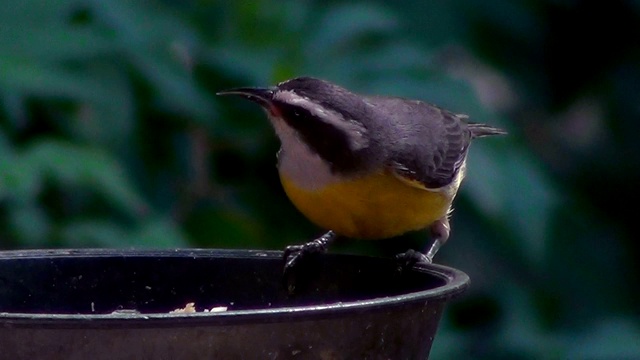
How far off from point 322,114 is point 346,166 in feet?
0.87

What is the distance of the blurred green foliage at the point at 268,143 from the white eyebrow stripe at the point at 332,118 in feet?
3.74

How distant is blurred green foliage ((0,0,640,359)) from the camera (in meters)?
5.53

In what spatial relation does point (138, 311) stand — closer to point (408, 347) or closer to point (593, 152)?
point (408, 347)

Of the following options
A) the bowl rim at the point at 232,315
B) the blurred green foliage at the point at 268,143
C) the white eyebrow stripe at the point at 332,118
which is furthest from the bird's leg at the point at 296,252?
the blurred green foliage at the point at 268,143

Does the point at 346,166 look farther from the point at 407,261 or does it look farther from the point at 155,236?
the point at 155,236

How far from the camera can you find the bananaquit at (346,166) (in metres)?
4.60

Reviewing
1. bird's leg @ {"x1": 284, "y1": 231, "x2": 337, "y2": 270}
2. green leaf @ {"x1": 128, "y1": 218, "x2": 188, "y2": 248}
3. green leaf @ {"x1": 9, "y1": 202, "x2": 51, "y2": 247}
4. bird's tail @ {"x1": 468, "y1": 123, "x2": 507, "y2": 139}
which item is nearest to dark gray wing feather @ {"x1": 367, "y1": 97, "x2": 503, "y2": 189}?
bird's tail @ {"x1": 468, "y1": 123, "x2": 507, "y2": 139}

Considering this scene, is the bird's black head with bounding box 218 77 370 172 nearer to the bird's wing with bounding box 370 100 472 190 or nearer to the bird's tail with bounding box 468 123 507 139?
the bird's wing with bounding box 370 100 472 190

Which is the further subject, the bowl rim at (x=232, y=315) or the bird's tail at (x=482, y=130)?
the bird's tail at (x=482, y=130)

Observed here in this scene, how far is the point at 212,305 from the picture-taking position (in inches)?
149

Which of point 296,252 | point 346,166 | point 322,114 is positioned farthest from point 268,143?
point 296,252

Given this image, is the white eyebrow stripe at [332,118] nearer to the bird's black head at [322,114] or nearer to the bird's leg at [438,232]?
the bird's black head at [322,114]

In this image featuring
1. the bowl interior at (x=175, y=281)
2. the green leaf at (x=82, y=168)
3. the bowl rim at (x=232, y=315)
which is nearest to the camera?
the bowl rim at (x=232, y=315)

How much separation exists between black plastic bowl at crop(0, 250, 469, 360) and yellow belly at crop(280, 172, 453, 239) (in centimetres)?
76
